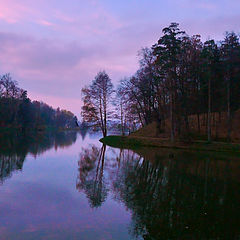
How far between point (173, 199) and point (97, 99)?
1613 inches

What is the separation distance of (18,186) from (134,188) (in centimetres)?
540

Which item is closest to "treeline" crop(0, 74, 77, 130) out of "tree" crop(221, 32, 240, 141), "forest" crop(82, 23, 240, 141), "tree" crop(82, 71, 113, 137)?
"tree" crop(82, 71, 113, 137)

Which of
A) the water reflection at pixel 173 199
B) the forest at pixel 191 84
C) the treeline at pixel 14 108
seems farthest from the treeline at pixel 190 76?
the treeline at pixel 14 108

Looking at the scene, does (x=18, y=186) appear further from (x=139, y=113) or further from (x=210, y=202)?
(x=139, y=113)

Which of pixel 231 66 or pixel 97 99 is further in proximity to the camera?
pixel 97 99

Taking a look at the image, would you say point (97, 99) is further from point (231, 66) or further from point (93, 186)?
point (93, 186)

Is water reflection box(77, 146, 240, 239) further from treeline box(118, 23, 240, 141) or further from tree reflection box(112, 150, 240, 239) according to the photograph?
treeline box(118, 23, 240, 141)

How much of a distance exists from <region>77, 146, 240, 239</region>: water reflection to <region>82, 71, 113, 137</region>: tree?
110 ft

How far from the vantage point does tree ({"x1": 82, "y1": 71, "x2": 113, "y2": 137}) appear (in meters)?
49.6

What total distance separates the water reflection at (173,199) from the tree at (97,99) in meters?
33.7

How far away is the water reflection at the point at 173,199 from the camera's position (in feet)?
23.8

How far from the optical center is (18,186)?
11.8 metres

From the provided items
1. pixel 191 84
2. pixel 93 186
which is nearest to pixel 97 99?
pixel 191 84

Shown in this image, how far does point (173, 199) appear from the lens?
10219 millimetres
